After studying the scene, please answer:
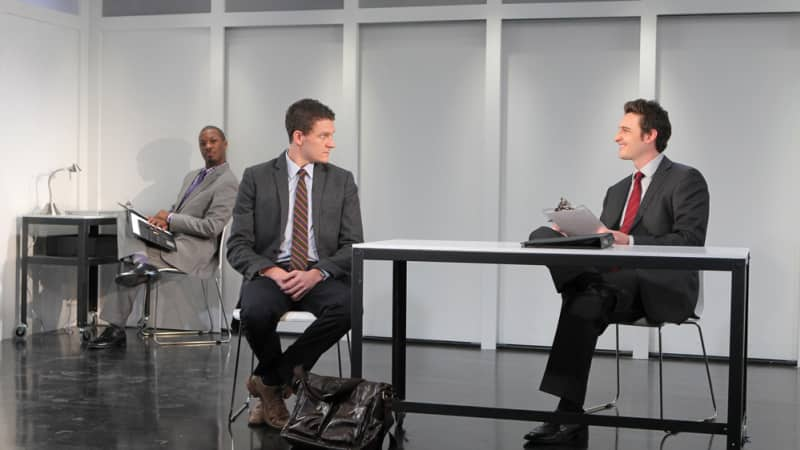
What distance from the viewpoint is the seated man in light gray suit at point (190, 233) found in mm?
5918

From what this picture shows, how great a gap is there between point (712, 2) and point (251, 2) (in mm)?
2913

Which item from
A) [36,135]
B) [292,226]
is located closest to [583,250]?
[292,226]

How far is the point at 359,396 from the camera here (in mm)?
3566

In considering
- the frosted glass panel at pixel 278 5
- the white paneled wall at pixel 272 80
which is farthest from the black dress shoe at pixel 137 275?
the frosted glass panel at pixel 278 5

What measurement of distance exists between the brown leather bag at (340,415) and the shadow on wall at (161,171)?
10.9ft

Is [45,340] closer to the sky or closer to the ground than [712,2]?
closer to the ground

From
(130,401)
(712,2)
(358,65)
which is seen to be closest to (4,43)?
(358,65)

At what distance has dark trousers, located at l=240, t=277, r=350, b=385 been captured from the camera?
3.87 metres

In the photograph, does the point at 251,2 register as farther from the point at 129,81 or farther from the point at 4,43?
the point at 4,43

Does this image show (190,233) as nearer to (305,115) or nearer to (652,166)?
(305,115)

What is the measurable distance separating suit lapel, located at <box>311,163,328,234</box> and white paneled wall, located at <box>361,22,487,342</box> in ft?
6.66

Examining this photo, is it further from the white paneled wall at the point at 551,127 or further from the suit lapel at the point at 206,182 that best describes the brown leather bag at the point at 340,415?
the suit lapel at the point at 206,182

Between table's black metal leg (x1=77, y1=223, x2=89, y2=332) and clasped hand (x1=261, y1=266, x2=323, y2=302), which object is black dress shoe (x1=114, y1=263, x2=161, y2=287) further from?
clasped hand (x1=261, y1=266, x2=323, y2=302)

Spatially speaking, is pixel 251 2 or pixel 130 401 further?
pixel 251 2
